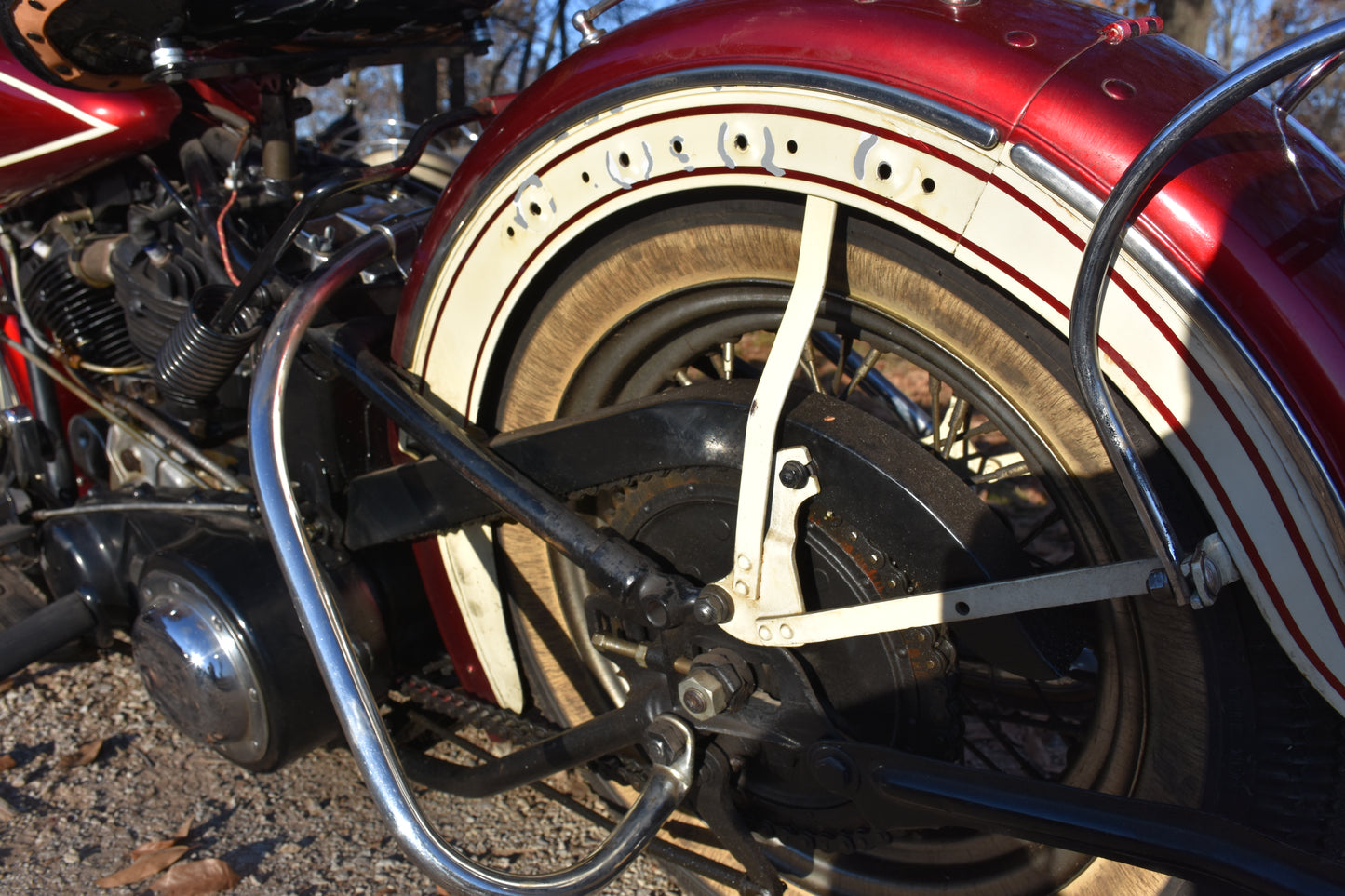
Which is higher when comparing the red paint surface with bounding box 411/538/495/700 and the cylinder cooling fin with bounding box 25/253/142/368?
the cylinder cooling fin with bounding box 25/253/142/368

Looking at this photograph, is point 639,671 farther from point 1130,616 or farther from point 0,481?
point 0,481

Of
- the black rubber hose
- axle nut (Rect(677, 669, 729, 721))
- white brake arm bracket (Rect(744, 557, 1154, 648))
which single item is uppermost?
white brake arm bracket (Rect(744, 557, 1154, 648))

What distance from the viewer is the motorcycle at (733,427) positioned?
1025 mm

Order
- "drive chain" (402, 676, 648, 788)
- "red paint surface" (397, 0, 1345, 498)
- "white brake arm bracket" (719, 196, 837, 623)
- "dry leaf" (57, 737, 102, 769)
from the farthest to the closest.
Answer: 1. "dry leaf" (57, 737, 102, 769)
2. "drive chain" (402, 676, 648, 788)
3. "white brake arm bracket" (719, 196, 837, 623)
4. "red paint surface" (397, 0, 1345, 498)

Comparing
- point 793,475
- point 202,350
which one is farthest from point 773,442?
point 202,350

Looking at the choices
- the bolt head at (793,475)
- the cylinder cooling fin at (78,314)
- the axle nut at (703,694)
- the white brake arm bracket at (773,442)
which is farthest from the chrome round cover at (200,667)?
the bolt head at (793,475)

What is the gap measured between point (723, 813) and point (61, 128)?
1.70 meters

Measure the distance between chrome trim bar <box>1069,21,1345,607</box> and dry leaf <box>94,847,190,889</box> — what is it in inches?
66.9

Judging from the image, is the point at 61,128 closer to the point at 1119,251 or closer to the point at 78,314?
the point at 78,314

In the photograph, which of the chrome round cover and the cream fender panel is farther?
the chrome round cover

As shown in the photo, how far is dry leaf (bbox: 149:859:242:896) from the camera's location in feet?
5.68

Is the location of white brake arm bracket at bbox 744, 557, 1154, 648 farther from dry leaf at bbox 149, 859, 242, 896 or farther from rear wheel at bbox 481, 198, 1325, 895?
dry leaf at bbox 149, 859, 242, 896

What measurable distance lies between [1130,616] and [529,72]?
34.1 feet

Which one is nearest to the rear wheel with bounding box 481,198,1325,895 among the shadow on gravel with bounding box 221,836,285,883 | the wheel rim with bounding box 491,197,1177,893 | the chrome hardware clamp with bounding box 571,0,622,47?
the wheel rim with bounding box 491,197,1177,893
